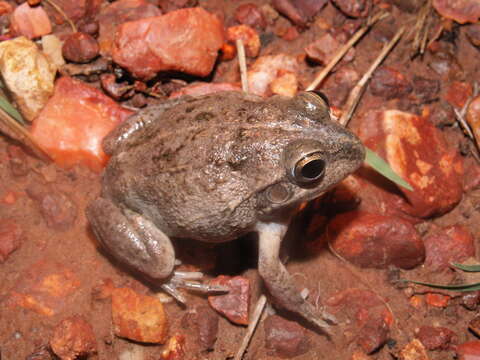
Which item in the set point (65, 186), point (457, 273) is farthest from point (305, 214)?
point (65, 186)

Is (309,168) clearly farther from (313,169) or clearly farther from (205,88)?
(205,88)

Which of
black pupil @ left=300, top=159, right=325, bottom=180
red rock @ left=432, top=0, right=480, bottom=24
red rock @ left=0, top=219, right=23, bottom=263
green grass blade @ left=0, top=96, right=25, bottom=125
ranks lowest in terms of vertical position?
red rock @ left=0, top=219, right=23, bottom=263

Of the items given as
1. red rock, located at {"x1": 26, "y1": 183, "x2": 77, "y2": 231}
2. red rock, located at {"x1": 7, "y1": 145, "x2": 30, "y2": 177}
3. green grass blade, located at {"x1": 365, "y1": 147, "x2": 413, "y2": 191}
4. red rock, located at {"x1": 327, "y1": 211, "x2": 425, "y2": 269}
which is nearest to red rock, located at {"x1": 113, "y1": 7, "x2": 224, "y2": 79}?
red rock, located at {"x1": 7, "y1": 145, "x2": 30, "y2": 177}

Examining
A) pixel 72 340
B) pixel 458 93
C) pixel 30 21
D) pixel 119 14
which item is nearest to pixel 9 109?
pixel 30 21

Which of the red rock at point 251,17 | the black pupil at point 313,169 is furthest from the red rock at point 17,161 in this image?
the black pupil at point 313,169

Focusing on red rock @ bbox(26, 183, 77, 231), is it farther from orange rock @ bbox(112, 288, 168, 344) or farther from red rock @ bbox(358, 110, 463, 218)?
red rock @ bbox(358, 110, 463, 218)

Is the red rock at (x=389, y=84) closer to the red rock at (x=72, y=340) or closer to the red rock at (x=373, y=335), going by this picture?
the red rock at (x=373, y=335)
